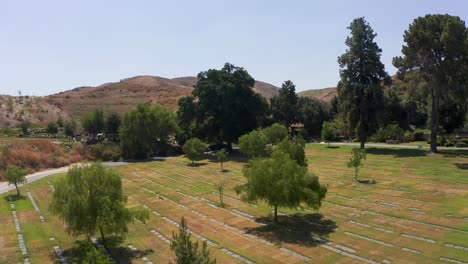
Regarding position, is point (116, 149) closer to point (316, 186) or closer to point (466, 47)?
point (316, 186)

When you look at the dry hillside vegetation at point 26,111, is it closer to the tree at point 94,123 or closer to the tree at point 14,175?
the tree at point 94,123

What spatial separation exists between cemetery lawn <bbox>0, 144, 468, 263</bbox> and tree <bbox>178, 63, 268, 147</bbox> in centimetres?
1881

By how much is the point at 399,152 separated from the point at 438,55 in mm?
14682

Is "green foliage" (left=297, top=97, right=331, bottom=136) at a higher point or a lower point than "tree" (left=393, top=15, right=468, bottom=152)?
lower

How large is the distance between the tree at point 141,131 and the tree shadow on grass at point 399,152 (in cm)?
3591

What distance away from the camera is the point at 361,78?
59.5 m

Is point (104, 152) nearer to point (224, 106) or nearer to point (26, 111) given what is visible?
point (224, 106)

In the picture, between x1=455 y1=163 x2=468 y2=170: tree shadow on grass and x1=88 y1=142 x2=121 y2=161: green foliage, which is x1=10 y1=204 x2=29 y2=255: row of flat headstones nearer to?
x1=88 y1=142 x2=121 y2=161: green foliage

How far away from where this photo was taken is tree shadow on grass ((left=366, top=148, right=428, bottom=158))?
5297 centimetres

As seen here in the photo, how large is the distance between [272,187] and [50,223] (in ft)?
58.1

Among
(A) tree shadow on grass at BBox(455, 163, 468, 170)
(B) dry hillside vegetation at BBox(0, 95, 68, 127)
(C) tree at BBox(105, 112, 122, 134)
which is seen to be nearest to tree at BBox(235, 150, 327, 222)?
(A) tree shadow on grass at BBox(455, 163, 468, 170)

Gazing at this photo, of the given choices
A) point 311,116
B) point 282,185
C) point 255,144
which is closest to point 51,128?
point 255,144

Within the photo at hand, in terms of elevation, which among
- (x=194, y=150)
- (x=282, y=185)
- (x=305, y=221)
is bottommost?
(x=305, y=221)

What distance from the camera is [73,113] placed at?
107250mm
